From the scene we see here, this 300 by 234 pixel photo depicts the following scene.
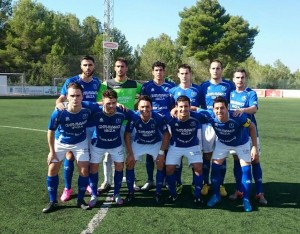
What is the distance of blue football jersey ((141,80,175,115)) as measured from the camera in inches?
222

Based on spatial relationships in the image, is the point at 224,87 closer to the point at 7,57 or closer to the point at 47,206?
the point at 47,206

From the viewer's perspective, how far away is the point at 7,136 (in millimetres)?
10727

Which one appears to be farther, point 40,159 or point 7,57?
point 7,57

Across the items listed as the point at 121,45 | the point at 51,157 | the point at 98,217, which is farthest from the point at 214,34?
the point at 98,217

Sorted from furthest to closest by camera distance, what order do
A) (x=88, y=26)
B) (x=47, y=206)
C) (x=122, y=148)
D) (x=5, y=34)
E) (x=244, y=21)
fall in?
(x=88, y=26) → (x=244, y=21) → (x=5, y=34) → (x=122, y=148) → (x=47, y=206)

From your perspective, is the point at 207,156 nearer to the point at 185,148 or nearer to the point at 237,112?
the point at 185,148

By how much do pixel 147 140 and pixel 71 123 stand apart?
1.13 metres

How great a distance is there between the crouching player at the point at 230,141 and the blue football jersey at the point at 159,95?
0.81 meters

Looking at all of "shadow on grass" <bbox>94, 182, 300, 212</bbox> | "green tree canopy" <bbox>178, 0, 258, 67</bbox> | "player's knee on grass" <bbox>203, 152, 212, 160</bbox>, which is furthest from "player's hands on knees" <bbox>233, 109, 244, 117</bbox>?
"green tree canopy" <bbox>178, 0, 258, 67</bbox>

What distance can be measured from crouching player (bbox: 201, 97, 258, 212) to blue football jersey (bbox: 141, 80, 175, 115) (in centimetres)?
81

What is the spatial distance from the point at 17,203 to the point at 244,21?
53663 millimetres

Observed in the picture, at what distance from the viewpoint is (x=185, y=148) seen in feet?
17.1

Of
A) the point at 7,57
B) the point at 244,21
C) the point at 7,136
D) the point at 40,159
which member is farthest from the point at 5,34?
the point at 40,159

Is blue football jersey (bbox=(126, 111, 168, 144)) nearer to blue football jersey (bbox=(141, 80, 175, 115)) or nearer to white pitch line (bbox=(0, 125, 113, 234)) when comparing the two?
blue football jersey (bbox=(141, 80, 175, 115))
